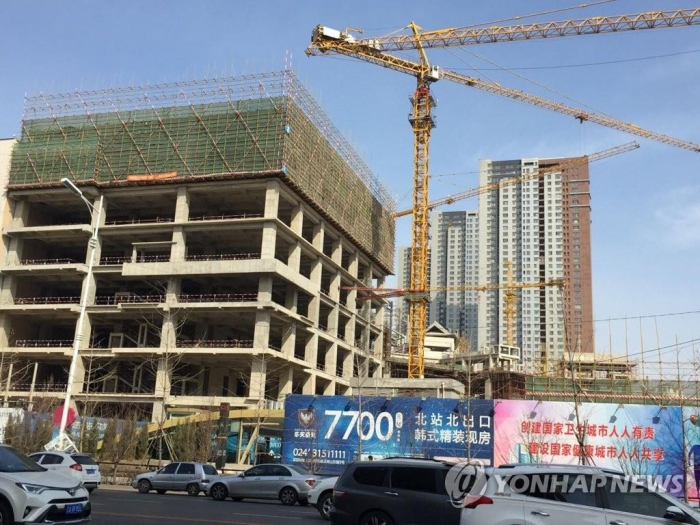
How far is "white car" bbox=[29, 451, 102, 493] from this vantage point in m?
22.1

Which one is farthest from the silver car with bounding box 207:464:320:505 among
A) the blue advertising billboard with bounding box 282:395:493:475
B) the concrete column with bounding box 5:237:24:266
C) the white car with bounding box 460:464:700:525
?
the concrete column with bounding box 5:237:24:266

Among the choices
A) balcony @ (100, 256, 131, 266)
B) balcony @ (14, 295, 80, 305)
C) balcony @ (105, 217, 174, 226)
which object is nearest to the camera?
balcony @ (105, 217, 174, 226)

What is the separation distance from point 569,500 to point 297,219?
171 ft

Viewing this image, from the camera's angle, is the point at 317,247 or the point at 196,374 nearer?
the point at 196,374

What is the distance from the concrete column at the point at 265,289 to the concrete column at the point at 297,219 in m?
5.58

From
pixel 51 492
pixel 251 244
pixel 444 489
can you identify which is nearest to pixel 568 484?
pixel 444 489

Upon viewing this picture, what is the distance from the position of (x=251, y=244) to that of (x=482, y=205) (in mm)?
92676

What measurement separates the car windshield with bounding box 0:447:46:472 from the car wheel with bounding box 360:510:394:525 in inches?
227

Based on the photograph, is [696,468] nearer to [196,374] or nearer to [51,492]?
[51,492]

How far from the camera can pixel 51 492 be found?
10.8 m

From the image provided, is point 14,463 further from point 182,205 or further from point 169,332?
point 182,205

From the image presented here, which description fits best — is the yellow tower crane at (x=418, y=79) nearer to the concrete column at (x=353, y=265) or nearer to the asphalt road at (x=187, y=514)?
the concrete column at (x=353, y=265)

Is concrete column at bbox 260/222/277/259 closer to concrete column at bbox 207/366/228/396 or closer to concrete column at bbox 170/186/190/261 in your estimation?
concrete column at bbox 170/186/190/261

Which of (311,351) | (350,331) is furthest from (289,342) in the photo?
(350,331)
